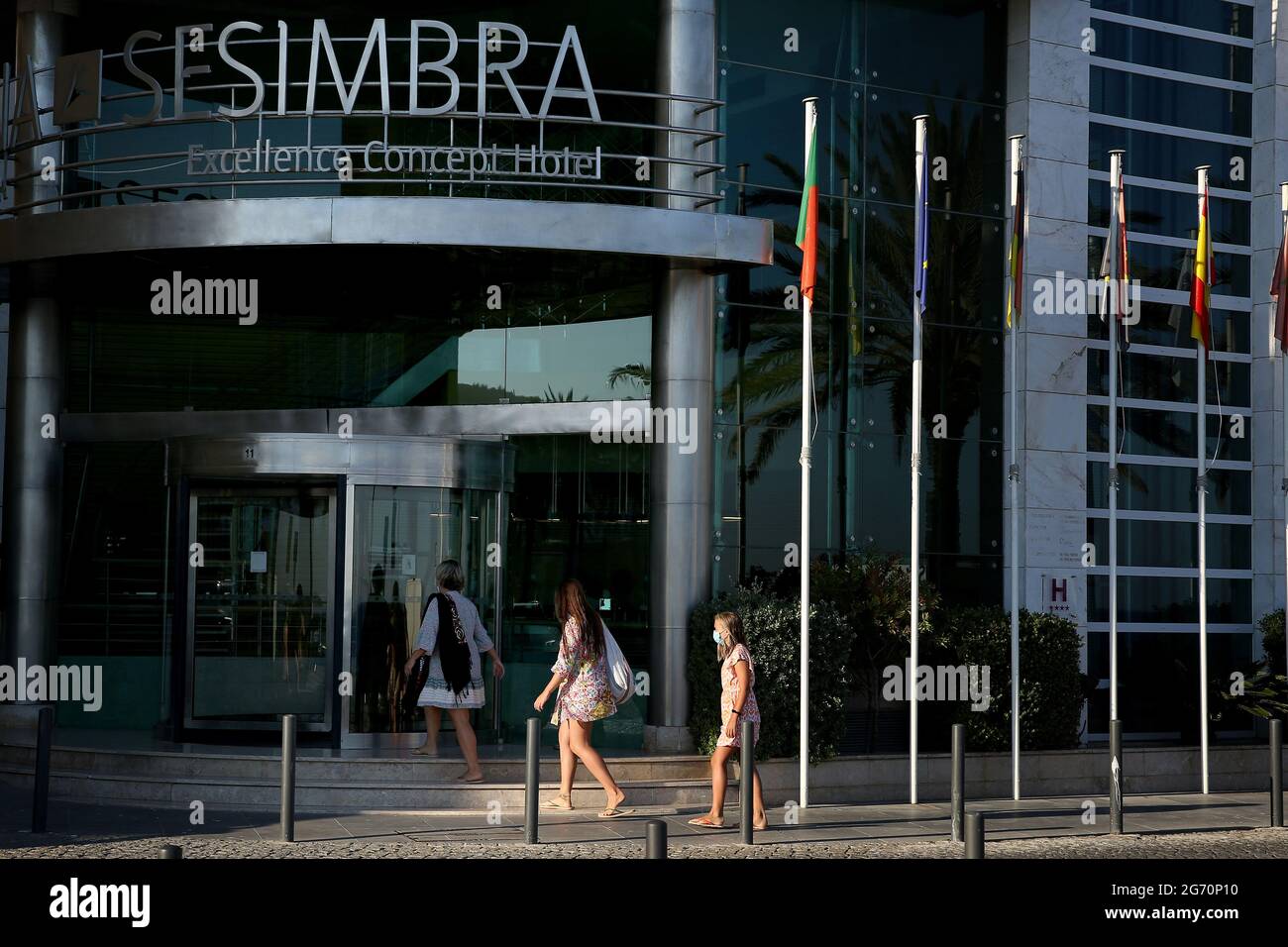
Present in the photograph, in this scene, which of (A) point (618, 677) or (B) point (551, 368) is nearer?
(A) point (618, 677)

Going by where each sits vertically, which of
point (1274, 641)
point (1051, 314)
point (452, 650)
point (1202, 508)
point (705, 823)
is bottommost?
point (705, 823)

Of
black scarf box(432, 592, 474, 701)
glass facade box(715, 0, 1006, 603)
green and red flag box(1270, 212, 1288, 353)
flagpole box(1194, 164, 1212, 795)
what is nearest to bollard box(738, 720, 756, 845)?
black scarf box(432, 592, 474, 701)

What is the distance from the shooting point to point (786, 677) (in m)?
14.8

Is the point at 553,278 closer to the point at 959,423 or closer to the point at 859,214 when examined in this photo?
the point at 859,214

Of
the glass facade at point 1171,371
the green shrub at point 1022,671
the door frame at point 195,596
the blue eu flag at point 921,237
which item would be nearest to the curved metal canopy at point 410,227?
the blue eu flag at point 921,237

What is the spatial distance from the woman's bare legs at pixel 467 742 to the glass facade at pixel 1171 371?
8236 millimetres

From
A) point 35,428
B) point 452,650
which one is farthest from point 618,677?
point 35,428

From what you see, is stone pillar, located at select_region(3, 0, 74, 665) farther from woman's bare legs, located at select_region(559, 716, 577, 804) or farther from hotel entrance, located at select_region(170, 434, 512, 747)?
woman's bare legs, located at select_region(559, 716, 577, 804)

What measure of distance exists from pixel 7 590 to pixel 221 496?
120 inches

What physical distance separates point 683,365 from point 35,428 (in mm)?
7090

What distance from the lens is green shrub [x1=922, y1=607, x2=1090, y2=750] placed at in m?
16.3

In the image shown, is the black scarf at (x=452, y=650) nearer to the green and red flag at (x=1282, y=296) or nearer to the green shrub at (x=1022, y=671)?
the green shrub at (x=1022, y=671)

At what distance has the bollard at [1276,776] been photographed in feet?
46.7

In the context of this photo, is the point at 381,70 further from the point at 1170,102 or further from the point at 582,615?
the point at 1170,102
